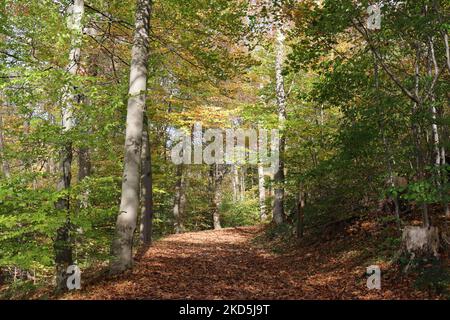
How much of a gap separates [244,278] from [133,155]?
3.81m

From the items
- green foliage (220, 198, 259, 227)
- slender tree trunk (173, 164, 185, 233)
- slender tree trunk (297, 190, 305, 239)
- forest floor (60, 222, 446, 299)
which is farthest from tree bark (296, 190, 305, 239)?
green foliage (220, 198, 259, 227)

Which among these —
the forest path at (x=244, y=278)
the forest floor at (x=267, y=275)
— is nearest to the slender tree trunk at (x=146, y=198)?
the forest floor at (x=267, y=275)

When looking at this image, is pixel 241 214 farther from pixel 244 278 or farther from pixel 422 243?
pixel 422 243

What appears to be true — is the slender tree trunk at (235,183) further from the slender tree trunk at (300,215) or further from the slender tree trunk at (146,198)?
the slender tree trunk at (300,215)

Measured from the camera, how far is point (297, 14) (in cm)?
894

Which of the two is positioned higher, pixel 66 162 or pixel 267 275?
pixel 66 162

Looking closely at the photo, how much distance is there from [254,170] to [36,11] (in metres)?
33.3

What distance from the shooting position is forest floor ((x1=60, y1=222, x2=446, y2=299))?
6.91m

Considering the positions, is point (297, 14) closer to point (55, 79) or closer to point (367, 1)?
point (367, 1)

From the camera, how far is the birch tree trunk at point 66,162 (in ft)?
25.3

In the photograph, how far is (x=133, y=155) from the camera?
843 cm

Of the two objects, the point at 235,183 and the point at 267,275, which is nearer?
the point at 267,275

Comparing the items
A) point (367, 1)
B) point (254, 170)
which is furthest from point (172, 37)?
point (254, 170)

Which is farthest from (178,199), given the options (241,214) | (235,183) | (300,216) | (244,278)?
(235,183)
